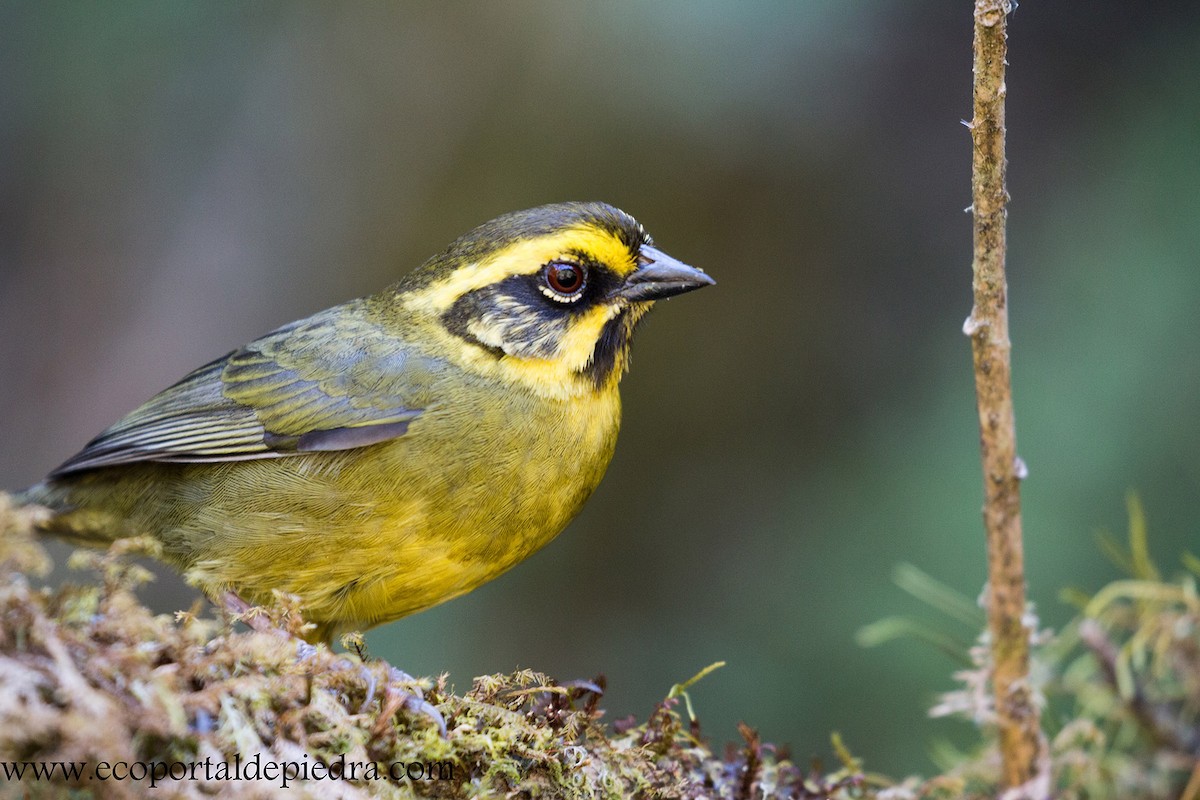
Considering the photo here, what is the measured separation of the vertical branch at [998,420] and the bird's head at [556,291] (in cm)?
140

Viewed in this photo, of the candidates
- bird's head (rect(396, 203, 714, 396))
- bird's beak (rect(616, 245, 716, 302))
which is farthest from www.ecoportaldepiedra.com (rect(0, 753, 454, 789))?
bird's beak (rect(616, 245, 716, 302))

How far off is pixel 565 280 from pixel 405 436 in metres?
0.81

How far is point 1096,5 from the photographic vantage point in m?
6.36

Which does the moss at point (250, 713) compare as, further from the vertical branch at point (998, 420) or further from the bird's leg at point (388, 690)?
the vertical branch at point (998, 420)

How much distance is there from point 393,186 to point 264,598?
4.42 metres

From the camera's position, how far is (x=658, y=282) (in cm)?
411

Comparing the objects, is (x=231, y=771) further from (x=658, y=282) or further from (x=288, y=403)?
(x=658, y=282)

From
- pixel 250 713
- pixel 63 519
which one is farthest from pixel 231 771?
pixel 63 519

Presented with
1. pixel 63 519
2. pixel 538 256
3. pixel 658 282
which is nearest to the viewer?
pixel 538 256

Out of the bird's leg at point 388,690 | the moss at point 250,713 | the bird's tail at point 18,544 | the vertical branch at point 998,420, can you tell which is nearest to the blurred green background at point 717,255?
the vertical branch at point 998,420

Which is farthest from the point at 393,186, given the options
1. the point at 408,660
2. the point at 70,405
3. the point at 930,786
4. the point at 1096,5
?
the point at 930,786

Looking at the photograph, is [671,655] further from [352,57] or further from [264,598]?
[352,57]

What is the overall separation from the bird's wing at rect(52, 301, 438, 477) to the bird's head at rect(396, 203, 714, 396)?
268 mm

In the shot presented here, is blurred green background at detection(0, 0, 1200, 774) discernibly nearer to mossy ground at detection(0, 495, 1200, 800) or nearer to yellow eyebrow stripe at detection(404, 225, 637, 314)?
mossy ground at detection(0, 495, 1200, 800)
